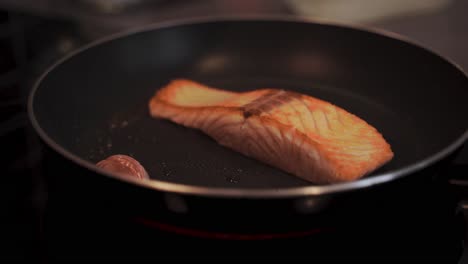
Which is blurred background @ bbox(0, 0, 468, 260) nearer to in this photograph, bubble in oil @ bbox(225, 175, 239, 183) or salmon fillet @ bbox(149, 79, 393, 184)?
salmon fillet @ bbox(149, 79, 393, 184)

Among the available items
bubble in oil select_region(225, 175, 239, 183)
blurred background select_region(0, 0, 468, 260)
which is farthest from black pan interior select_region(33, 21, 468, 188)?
blurred background select_region(0, 0, 468, 260)

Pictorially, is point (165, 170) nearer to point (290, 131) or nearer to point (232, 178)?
point (232, 178)

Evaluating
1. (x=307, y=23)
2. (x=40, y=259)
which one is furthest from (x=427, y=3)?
(x=40, y=259)

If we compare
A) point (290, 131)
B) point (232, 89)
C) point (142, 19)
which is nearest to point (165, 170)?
point (290, 131)

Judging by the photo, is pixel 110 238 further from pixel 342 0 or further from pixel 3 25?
pixel 342 0

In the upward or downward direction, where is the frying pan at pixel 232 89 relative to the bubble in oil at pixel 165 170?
upward

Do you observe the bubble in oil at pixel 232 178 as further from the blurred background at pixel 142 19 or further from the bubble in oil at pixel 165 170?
the blurred background at pixel 142 19

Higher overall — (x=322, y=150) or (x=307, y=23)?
(x=307, y=23)

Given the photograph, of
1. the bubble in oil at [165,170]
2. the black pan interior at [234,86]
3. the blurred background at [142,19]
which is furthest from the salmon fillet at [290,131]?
the blurred background at [142,19]
